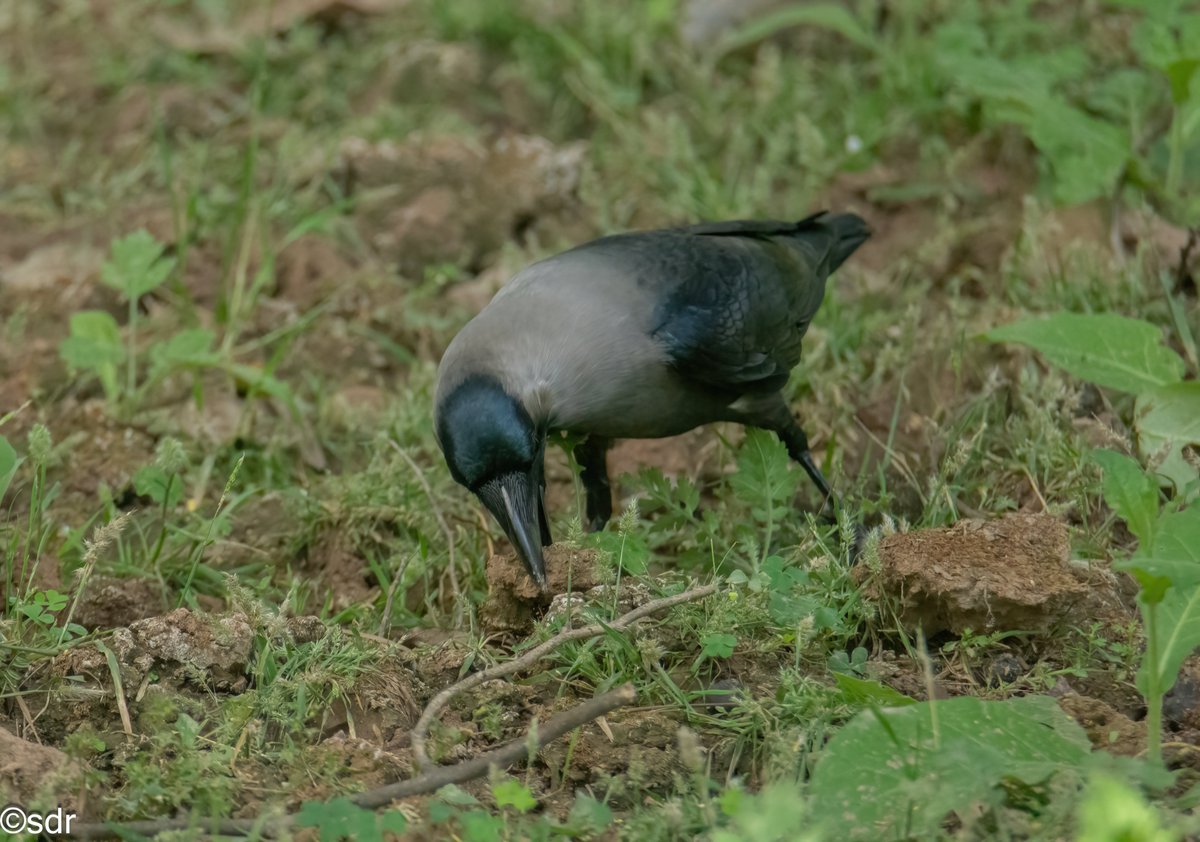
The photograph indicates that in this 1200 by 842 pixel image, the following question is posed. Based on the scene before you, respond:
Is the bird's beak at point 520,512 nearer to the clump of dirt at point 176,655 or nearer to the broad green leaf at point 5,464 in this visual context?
the clump of dirt at point 176,655

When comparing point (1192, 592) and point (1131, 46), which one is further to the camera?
point (1131, 46)

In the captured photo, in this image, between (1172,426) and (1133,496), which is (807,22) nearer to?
(1172,426)

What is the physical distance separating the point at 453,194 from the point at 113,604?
2.77m

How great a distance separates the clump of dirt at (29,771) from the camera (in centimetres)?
315

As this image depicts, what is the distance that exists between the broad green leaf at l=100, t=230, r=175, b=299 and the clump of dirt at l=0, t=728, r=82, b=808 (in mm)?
2227

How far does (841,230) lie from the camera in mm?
5555

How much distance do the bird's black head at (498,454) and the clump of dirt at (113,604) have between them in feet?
3.05

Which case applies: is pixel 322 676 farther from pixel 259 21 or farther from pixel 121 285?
pixel 259 21

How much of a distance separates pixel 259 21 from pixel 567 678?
16.4ft

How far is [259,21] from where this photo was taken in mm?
7738

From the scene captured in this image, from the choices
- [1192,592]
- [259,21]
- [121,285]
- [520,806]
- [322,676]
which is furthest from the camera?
[259,21]

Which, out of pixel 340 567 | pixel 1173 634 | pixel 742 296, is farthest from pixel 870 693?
pixel 340 567

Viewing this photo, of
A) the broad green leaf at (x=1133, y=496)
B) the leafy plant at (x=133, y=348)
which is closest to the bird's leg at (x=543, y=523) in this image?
the leafy plant at (x=133, y=348)

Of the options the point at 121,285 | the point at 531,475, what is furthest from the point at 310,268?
the point at 531,475
